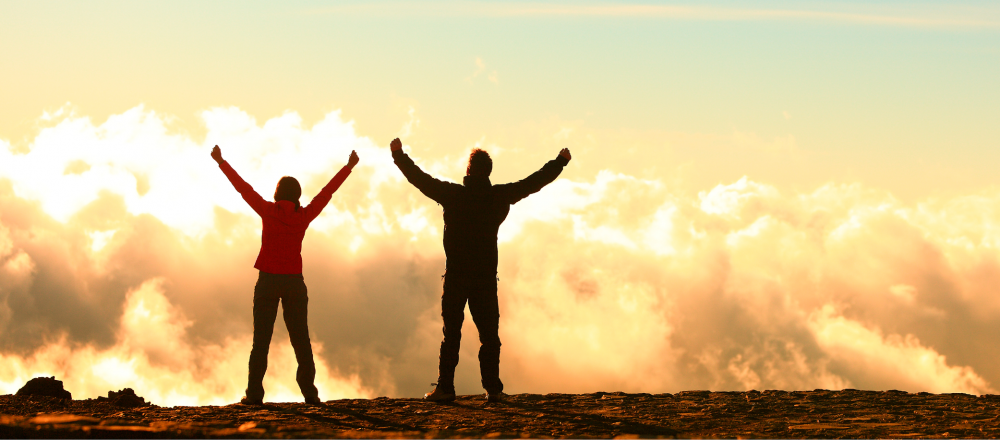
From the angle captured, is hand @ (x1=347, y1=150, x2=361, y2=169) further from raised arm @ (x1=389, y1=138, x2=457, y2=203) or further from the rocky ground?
the rocky ground

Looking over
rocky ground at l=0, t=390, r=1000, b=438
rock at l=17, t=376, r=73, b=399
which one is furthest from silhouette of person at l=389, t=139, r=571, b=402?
rock at l=17, t=376, r=73, b=399

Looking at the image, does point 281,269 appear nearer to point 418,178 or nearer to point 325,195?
point 325,195

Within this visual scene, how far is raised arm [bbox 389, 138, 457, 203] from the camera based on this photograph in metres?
11.2

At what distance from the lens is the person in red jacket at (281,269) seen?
1091 centimetres

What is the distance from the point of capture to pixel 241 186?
1091 cm

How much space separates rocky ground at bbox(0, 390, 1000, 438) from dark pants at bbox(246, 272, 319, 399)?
0.41m

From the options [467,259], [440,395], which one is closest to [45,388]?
[440,395]

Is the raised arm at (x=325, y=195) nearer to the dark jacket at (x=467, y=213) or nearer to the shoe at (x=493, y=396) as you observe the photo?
the dark jacket at (x=467, y=213)

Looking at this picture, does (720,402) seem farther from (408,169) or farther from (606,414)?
(408,169)

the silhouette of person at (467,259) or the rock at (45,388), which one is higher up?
the silhouette of person at (467,259)

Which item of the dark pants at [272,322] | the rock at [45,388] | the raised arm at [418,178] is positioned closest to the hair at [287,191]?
the dark pants at [272,322]

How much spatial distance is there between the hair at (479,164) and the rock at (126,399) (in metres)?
5.76

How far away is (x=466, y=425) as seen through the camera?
30.2 ft

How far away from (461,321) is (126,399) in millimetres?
5016
